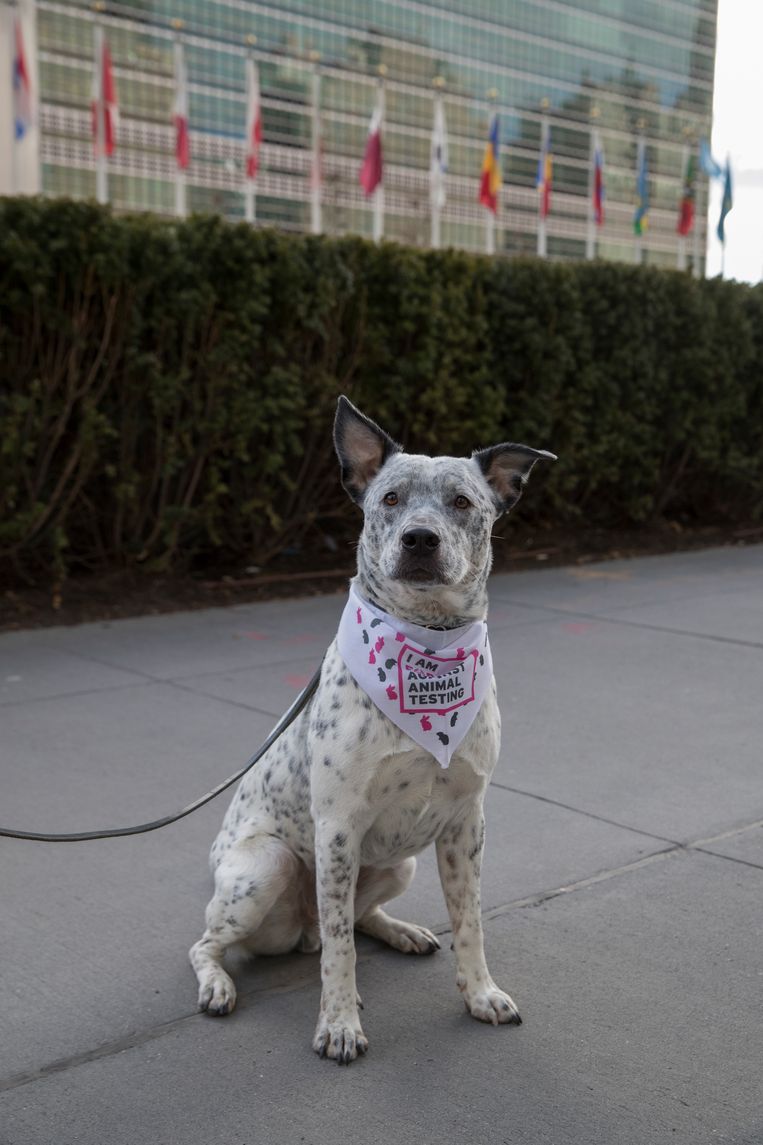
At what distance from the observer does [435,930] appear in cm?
385

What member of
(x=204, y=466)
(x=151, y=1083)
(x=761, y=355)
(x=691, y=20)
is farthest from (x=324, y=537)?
(x=691, y=20)

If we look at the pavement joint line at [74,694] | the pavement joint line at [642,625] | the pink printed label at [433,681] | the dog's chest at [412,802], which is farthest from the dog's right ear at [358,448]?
the pavement joint line at [642,625]

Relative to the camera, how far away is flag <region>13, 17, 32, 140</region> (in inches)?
1511

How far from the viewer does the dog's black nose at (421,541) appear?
299cm

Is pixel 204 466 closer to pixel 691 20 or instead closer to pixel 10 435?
pixel 10 435

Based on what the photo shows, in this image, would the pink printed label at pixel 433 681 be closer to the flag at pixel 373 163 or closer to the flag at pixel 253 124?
the flag at pixel 373 163

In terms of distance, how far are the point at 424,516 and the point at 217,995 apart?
1426 mm

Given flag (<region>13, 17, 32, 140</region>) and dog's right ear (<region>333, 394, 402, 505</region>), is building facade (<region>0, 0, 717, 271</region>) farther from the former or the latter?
dog's right ear (<region>333, 394, 402, 505</region>)

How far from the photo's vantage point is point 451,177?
377ft

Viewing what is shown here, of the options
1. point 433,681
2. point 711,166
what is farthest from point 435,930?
point 711,166

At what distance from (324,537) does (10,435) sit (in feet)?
10.1

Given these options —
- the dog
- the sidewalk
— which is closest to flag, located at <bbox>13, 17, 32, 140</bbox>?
the sidewalk

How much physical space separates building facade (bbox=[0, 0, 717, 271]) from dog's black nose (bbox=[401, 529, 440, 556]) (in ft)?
280

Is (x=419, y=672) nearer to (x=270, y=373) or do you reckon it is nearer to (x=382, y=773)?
(x=382, y=773)
